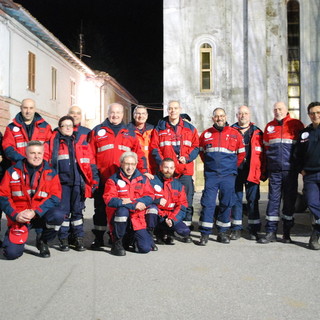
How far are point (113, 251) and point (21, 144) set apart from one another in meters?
1.96

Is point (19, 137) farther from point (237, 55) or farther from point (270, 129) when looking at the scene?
point (237, 55)

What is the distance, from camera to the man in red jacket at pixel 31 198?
5508 millimetres

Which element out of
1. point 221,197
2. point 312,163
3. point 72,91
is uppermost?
point 72,91

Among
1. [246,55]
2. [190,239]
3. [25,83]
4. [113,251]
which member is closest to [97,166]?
[113,251]

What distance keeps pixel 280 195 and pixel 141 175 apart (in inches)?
82.7

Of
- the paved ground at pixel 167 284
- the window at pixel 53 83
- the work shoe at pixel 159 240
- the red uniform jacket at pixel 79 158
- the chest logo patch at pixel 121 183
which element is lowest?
the paved ground at pixel 167 284

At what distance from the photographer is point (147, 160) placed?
697 centimetres

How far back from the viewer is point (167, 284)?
169 inches

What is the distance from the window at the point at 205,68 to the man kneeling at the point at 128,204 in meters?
9.93

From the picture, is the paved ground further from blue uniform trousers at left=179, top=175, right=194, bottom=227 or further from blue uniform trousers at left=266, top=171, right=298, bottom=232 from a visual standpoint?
blue uniform trousers at left=179, top=175, right=194, bottom=227

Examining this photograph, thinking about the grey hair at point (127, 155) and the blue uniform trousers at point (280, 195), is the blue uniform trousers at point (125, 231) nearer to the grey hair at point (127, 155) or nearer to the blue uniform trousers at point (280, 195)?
the grey hair at point (127, 155)

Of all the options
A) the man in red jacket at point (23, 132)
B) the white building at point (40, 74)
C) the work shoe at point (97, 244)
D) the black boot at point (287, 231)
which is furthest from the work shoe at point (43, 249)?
the white building at point (40, 74)

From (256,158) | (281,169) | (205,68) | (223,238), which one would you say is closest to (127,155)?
(223,238)

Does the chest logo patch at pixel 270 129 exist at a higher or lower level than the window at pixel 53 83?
lower
